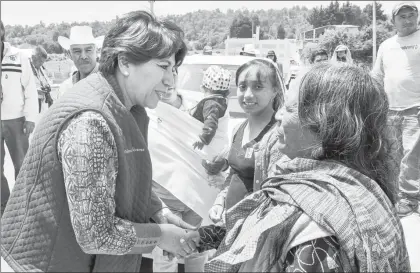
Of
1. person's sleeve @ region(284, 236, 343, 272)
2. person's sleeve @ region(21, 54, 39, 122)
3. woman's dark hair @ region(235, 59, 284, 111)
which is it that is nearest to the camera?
person's sleeve @ region(284, 236, 343, 272)

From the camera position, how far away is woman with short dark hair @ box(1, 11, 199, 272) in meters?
1.32

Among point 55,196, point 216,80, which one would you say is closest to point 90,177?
point 55,196

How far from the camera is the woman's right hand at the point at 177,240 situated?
1585mm

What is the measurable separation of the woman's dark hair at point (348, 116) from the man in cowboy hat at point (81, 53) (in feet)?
10.3

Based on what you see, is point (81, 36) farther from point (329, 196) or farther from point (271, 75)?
point (329, 196)

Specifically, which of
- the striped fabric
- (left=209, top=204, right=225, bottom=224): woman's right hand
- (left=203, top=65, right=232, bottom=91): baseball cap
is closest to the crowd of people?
(left=209, top=204, right=225, bottom=224): woman's right hand

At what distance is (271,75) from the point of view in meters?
2.66

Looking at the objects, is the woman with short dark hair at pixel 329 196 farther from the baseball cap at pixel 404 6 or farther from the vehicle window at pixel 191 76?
the vehicle window at pixel 191 76

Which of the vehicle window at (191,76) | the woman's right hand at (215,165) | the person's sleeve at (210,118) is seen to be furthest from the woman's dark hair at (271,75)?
the vehicle window at (191,76)

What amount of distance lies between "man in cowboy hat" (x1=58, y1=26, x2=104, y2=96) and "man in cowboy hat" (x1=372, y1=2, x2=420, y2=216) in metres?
2.95


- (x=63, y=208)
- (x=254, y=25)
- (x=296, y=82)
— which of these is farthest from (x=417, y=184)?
(x=254, y=25)

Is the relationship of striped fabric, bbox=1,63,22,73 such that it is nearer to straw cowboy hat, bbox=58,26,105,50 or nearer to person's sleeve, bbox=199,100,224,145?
straw cowboy hat, bbox=58,26,105,50

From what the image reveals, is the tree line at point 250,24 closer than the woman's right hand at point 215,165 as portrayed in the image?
No

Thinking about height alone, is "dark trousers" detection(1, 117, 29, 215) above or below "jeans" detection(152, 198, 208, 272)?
above
